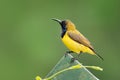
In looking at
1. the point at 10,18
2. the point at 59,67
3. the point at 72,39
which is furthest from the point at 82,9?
the point at 59,67

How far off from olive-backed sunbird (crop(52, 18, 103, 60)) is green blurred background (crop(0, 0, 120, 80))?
8932mm

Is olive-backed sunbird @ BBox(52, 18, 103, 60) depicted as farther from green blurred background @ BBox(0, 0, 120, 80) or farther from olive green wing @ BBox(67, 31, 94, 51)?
green blurred background @ BBox(0, 0, 120, 80)

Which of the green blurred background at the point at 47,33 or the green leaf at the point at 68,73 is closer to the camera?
the green leaf at the point at 68,73

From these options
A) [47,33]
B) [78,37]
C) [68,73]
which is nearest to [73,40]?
[78,37]

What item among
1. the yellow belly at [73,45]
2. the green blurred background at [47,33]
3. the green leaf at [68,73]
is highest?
the green leaf at [68,73]

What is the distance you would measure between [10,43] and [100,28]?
1.97 metres

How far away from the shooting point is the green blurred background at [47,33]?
14.6 metres

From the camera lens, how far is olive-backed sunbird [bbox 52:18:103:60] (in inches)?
171

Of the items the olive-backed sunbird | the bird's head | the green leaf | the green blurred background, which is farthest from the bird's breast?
the green blurred background

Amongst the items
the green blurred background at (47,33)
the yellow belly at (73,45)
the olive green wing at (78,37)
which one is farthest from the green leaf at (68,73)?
the green blurred background at (47,33)

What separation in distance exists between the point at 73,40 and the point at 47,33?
11.1 meters

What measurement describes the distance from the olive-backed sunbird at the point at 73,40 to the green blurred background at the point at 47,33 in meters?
8.93

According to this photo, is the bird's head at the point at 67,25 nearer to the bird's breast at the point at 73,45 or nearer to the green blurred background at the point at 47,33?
the bird's breast at the point at 73,45

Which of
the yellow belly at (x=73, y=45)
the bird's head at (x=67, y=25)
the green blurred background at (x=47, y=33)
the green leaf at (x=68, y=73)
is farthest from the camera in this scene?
the green blurred background at (x=47, y=33)
